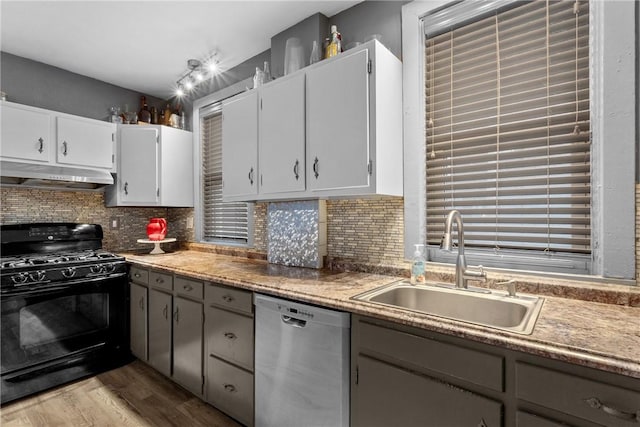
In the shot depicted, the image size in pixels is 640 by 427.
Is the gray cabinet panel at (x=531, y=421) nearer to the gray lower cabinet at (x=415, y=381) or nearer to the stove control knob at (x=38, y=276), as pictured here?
the gray lower cabinet at (x=415, y=381)

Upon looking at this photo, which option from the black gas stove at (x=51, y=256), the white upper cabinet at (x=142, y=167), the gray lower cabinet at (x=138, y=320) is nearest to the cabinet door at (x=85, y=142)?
the white upper cabinet at (x=142, y=167)

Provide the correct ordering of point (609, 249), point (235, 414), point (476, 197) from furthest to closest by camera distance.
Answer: point (235, 414), point (476, 197), point (609, 249)

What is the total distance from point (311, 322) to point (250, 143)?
55.6 inches

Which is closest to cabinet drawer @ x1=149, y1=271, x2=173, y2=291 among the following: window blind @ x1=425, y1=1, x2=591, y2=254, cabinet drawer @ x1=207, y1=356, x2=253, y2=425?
cabinet drawer @ x1=207, y1=356, x2=253, y2=425

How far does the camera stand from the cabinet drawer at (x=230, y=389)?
1893 millimetres

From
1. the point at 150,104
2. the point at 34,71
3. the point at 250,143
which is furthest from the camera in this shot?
the point at 150,104

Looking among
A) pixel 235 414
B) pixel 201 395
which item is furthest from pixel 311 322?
pixel 201 395

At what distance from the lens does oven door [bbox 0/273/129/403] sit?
7.52 feet

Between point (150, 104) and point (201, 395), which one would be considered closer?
point (201, 395)

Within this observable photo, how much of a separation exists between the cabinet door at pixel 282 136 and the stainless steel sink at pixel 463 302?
0.86 meters

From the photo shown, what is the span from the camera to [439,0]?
1.89m

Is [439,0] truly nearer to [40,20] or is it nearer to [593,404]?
[593,404]

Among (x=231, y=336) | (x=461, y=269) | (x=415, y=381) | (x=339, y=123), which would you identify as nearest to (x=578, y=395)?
(x=415, y=381)

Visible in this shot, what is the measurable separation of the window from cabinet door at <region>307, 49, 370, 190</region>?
363mm
